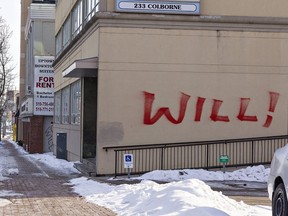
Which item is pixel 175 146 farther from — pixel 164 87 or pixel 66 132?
pixel 66 132

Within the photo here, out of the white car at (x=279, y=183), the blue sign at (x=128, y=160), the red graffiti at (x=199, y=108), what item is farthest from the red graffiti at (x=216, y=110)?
the white car at (x=279, y=183)

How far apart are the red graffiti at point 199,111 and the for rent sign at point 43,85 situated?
2032cm

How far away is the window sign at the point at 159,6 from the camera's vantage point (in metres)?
18.5

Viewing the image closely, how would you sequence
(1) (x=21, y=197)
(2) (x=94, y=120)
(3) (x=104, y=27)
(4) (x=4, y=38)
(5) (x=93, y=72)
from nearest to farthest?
1. (1) (x=21, y=197)
2. (3) (x=104, y=27)
3. (5) (x=93, y=72)
4. (2) (x=94, y=120)
5. (4) (x=4, y=38)

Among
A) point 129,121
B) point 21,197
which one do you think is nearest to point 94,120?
point 129,121

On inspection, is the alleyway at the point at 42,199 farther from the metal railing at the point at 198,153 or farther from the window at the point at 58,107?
the window at the point at 58,107

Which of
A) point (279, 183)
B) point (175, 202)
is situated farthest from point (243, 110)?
point (279, 183)

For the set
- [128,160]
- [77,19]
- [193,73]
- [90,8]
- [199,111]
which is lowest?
[128,160]

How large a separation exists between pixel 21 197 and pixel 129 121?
639 centimetres

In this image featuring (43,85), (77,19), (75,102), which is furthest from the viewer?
(43,85)

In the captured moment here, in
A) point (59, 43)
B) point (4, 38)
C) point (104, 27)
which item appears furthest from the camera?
point (4, 38)

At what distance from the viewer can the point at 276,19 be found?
19.3 m

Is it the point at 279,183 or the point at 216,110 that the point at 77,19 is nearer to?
the point at 216,110

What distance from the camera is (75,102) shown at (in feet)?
82.8
